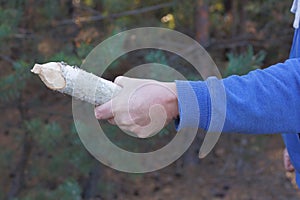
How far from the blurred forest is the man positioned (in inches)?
34.1

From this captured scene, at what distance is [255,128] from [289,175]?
2.33m

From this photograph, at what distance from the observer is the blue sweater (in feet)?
2.85

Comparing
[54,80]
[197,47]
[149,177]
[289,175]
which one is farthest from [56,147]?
[289,175]

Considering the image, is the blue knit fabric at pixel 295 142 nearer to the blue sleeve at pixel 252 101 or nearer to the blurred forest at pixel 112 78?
the blue sleeve at pixel 252 101

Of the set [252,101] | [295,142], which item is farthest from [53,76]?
[295,142]

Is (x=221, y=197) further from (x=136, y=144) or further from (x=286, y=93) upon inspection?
(x=286, y=93)

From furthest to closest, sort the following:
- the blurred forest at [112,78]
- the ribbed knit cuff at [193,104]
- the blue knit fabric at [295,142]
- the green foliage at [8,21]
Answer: the blurred forest at [112,78] → the green foliage at [8,21] → the blue knit fabric at [295,142] → the ribbed knit cuff at [193,104]

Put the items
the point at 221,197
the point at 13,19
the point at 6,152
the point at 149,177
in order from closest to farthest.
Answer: the point at 13,19, the point at 6,152, the point at 221,197, the point at 149,177

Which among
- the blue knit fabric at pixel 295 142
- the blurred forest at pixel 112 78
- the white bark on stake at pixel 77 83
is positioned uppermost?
the white bark on stake at pixel 77 83

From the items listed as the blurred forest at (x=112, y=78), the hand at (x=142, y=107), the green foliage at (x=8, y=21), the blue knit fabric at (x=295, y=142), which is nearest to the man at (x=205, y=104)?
the hand at (x=142, y=107)

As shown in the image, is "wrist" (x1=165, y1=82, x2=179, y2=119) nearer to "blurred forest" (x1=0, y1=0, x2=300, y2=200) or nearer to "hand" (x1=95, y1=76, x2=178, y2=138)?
"hand" (x1=95, y1=76, x2=178, y2=138)

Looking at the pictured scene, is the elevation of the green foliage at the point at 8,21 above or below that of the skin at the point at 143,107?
below

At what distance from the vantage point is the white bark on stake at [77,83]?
35.4 inches

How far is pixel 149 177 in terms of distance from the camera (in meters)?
3.16
